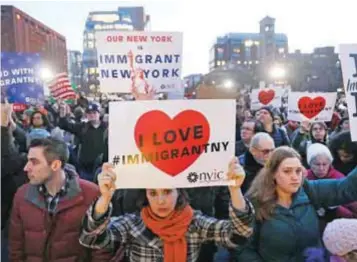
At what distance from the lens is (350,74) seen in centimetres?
361

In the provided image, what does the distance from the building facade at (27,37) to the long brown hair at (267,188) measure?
2275 cm

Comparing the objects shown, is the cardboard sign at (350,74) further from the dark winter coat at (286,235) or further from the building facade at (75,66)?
the building facade at (75,66)

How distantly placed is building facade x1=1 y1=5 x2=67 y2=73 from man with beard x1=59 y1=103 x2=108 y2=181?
18065 mm

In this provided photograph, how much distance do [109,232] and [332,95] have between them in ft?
19.2

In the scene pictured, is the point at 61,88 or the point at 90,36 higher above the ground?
the point at 90,36

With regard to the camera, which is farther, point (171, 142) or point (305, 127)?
point (305, 127)

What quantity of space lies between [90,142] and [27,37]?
3113 cm

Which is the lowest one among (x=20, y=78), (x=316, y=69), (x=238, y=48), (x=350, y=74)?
(x=316, y=69)

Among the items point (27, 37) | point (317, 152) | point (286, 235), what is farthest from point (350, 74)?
point (27, 37)

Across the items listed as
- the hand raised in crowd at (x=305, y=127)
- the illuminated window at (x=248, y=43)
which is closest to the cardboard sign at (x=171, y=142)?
the hand raised in crowd at (x=305, y=127)

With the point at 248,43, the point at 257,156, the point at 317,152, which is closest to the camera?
the point at 317,152

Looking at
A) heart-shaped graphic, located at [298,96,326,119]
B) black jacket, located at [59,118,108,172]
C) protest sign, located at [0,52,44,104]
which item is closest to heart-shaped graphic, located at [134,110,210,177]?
black jacket, located at [59,118,108,172]

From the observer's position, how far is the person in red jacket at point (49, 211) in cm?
331

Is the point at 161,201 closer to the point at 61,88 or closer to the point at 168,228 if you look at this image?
the point at 168,228
